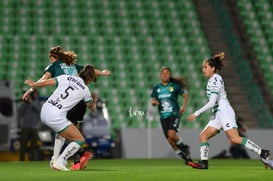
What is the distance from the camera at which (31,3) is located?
32.5m

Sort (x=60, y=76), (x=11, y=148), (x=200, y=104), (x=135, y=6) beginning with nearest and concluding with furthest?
1. (x=60, y=76)
2. (x=11, y=148)
3. (x=200, y=104)
4. (x=135, y=6)

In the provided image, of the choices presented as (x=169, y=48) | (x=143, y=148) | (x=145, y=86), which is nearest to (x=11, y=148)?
(x=143, y=148)

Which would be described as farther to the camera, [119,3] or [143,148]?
[119,3]

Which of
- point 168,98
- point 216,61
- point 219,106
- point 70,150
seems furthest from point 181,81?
point 70,150

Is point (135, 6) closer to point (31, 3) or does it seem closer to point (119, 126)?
point (31, 3)

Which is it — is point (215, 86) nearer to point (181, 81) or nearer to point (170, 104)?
point (170, 104)

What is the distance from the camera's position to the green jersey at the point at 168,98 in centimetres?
1898

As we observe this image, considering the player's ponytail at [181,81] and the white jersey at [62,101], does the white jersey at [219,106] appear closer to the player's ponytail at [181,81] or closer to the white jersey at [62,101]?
the white jersey at [62,101]

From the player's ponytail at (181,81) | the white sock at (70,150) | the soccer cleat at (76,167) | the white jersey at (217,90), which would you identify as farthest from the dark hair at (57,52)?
the player's ponytail at (181,81)

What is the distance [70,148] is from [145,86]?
15.1 metres

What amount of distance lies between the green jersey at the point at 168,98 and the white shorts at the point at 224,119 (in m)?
3.56

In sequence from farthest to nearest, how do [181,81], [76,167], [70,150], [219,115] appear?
[181,81]
[219,115]
[76,167]
[70,150]

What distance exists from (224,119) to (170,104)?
394 centimetres

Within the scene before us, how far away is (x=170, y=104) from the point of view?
19.0 m
